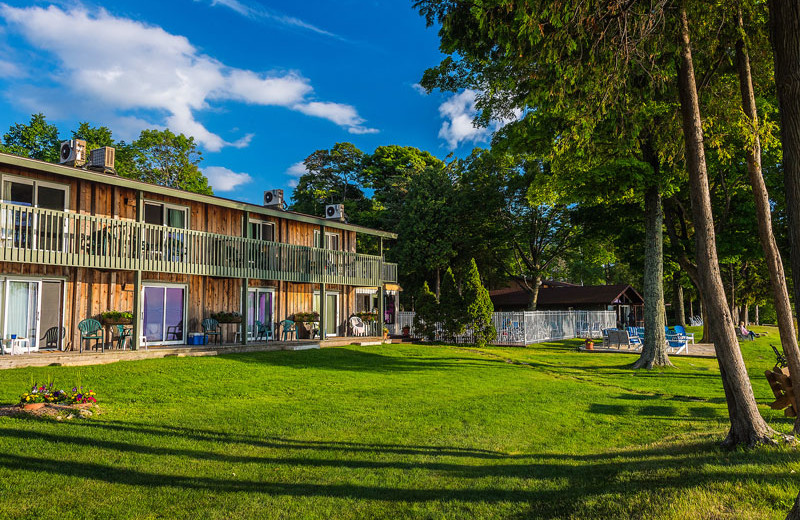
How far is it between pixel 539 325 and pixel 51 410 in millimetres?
26327

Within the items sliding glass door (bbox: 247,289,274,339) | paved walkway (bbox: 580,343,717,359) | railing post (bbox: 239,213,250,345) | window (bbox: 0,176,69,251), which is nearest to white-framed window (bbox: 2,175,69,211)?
window (bbox: 0,176,69,251)

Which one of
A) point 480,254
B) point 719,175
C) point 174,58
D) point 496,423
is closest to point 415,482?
point 496,423

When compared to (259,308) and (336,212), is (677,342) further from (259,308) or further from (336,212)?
(259,308)

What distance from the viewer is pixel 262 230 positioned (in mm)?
22719

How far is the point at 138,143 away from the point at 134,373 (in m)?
35.5

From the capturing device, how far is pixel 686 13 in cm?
874

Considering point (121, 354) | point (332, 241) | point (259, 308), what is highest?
point (332, 241)

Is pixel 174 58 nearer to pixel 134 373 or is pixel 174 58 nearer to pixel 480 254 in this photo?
pixel 134 373

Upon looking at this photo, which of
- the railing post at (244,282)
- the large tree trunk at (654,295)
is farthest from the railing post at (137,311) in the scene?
the large tree trunk at (654,295)

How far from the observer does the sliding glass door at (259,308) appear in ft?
71.8

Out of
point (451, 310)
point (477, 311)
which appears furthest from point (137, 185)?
point (477, 311)

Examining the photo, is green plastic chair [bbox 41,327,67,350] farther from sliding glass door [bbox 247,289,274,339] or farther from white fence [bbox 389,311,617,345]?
white fence [bbox 389,311,617,345]

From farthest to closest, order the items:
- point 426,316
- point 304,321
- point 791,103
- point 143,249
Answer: point 426,316
point 304,321
point 143,249
point 791,103

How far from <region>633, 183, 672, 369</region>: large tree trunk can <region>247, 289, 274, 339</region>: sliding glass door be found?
14.8 m
